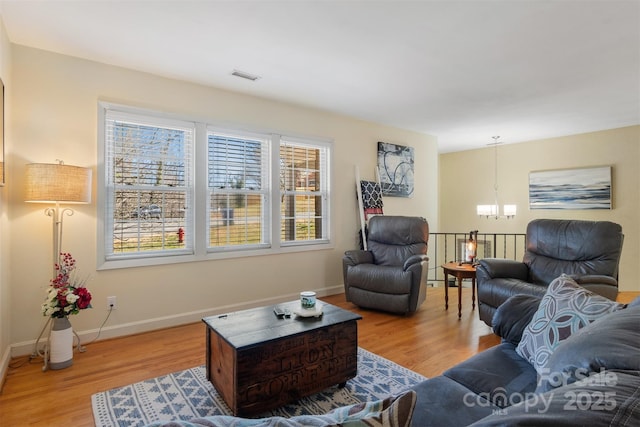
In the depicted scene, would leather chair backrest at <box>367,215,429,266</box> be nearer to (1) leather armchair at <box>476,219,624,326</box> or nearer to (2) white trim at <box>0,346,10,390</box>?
(1) leather armchair at <box>476,219,624,326</box>

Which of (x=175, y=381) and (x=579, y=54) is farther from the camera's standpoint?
(x=579, y=54)

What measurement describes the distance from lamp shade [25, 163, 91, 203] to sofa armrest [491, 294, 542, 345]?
3.14 meters

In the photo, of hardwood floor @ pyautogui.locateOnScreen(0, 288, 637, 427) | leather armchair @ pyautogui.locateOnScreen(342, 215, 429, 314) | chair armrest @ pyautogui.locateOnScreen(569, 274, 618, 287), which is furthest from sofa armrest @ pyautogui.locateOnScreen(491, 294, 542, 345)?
leather armchair @ pyautogui.locateOnScreen(342, 215, 429, 314)

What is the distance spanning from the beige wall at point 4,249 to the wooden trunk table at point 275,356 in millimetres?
1643

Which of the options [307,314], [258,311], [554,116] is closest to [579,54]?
[554,116]

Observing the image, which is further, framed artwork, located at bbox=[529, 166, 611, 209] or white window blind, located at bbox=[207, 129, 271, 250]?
framed artwork, located at bbox=[529, 166, 611, 209]

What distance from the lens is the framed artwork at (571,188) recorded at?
5.58 meters

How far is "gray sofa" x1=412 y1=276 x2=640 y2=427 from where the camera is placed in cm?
52

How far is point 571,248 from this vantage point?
3.34 metres

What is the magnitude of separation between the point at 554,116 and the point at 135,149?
216 inches

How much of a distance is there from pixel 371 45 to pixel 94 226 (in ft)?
9.66

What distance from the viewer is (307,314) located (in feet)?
7.39

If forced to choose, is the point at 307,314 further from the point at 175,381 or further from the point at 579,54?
the point at 579,54

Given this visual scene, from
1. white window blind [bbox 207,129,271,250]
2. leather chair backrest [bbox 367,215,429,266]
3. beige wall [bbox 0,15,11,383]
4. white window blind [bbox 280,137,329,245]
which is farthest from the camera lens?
white window blind [bbox 280,137,329,245]
